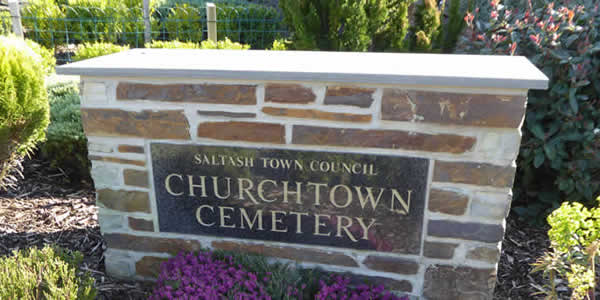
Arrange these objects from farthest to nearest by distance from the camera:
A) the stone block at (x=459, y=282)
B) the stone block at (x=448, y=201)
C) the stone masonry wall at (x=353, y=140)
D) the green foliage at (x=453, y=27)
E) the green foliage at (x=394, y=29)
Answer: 1. the green foliage at (x=453, y=27)
2. the green foliage at (x=394, y=29)
3. the stone block at (x=459, y=282)
4. the stone block at (x=448, y=201)
5. the stone masonry wall at (x=353, y=140)

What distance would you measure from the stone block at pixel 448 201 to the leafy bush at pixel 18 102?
257 centimetres

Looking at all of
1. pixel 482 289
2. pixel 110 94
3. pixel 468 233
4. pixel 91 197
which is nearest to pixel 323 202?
pixel 468 233

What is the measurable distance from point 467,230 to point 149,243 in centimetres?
164

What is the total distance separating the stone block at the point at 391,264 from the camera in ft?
7.66

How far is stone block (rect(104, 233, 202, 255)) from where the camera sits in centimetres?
254

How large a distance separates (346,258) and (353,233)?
15 centimetres

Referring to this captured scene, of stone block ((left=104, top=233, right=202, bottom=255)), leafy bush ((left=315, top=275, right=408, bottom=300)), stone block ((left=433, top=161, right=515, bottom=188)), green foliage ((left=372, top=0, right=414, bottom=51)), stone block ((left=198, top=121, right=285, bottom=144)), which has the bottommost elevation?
leafy bush ((left=315, top=275, right=408, bottom=300))

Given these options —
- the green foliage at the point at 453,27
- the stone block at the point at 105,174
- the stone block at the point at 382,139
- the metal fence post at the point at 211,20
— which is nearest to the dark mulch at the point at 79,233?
the stone block at the point at 105,174

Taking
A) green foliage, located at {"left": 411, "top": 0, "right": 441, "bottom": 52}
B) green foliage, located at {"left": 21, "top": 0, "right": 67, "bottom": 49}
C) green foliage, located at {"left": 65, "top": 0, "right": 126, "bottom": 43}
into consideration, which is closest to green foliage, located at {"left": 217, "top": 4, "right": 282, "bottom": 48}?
green foliage, located at {"left": 65, "top": 0, "right": 126, "bottom": 43}

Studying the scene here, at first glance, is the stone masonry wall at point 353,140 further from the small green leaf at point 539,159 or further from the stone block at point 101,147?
the small green leaf at point 539,159

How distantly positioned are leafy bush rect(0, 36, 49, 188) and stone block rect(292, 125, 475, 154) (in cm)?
194

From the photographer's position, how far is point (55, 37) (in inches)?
333

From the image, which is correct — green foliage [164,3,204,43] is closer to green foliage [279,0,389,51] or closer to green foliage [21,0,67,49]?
green foliage [21,0,67,49]

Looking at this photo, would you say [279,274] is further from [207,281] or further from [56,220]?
[56,220]
